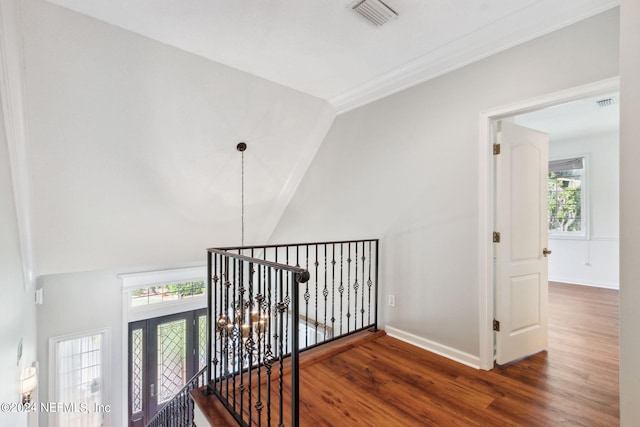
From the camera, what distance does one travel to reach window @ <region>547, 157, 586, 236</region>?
5652mm

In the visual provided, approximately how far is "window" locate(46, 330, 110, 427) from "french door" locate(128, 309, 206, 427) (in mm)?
423

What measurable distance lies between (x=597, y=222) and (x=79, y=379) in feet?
30.7

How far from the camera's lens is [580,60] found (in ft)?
6.96

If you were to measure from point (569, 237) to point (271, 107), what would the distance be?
611cm

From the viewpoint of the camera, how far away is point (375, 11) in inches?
87.3

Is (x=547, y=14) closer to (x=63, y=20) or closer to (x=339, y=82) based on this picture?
(x=339, y=82)

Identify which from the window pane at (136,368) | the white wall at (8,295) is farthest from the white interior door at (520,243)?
the window pane at (136,368)

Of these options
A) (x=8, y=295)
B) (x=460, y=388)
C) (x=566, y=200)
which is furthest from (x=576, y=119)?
(x=8, y=295)

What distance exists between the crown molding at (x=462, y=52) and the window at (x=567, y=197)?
4620mm

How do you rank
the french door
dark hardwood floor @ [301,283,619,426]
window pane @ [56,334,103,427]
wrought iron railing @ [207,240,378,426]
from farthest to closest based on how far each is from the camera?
the french door < window pane @ [56,334,103,427] < dark hardwood floor @ [301,283,619,426] < wrought iron railing @ [207,240,378,426]

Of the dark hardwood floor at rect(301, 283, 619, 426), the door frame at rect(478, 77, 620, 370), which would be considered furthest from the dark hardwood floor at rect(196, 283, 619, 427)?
the door frame at rect(478, 77, 620, 370)

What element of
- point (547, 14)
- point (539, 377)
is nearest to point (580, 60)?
point (547, 14)

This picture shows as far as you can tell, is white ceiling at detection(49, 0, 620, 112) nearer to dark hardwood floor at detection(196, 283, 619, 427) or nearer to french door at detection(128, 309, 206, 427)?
dark hardwood floor at detection(196, 283, 619, 427)

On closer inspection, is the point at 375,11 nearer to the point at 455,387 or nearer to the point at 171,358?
the point at 455,387
